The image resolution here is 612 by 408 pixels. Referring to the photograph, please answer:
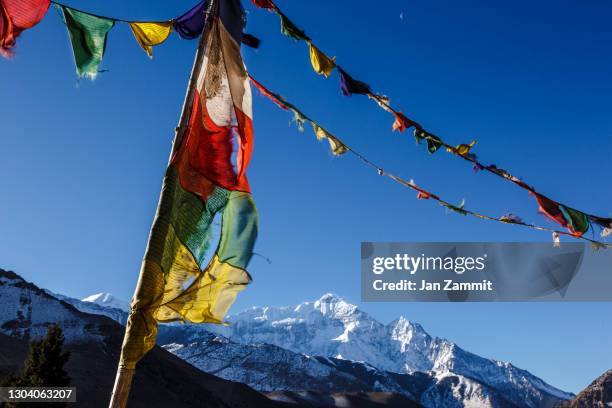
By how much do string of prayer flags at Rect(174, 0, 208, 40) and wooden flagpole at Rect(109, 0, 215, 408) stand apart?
0.21m

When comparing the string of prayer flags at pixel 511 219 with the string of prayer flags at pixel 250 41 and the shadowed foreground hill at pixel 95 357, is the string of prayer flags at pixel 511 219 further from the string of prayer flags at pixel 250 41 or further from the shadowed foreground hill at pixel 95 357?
the shadowed foreground hill at pixel 95 357

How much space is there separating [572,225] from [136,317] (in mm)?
5373

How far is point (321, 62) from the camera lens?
6168 millimetres

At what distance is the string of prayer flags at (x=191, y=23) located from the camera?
5.25 m

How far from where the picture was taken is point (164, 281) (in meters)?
4.41

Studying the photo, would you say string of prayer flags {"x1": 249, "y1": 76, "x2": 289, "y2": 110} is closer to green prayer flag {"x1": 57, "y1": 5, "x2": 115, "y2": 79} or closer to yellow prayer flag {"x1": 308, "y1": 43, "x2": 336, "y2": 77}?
yellow prayer flag {"x1": 308, "y1": 43, "x2": 336, "y2": 77}

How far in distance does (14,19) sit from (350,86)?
3026 millimetres

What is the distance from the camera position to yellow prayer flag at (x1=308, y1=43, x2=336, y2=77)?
616 centimetres

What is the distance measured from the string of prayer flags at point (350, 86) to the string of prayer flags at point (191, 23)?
1.51 meters

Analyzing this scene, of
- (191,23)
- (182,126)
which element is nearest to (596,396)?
(191,23)

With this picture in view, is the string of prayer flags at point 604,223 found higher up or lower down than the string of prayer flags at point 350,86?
lower down

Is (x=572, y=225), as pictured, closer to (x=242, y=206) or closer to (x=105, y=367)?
(x=242, y=206)

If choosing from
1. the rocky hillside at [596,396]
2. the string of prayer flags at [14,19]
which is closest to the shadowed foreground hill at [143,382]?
the string of prayer flags at [14,19]

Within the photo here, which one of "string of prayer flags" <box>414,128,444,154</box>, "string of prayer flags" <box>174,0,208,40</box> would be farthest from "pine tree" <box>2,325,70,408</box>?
"string of prayer flags" <box>174,0,208,40</box>
